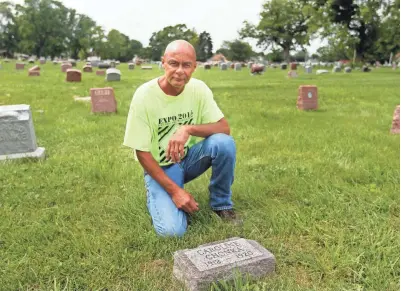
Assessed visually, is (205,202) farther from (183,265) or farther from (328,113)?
(328,113)

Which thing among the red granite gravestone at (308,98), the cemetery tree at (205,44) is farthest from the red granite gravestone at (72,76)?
the cemetery tree at (205,44)

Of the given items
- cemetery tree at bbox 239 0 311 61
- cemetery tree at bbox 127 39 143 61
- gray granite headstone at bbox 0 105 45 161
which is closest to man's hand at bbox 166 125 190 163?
gray granite headstone at bbox 0 105 45 161

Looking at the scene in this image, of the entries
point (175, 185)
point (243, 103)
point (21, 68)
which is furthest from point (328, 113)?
point (21, 68)

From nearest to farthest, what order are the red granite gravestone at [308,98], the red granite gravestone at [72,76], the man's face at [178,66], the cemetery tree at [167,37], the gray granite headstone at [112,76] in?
the man's face at [178,66]
the red granite gravestone at [308,98]
the red granite gravestone at [72,76]
the gray granite headstone at [112,76]
the cemetery tree at [167,37]

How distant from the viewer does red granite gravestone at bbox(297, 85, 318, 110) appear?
356 inches

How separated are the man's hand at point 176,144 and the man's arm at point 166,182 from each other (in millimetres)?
133

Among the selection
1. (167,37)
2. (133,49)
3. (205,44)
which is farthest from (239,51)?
(133,49)

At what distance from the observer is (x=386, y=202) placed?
3.39 meters

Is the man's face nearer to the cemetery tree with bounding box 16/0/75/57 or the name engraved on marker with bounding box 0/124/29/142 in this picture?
the name engraved on marker with bounding box 0/124/29/142

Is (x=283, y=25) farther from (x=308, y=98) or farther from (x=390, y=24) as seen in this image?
(x=308, y=98)

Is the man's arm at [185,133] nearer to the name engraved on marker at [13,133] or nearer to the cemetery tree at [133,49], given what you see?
the name engraved on marker at [13,133]

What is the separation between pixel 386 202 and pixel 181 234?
6.20 feet

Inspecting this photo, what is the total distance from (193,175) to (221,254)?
97cm

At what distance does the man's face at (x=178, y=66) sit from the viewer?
258 centimetres
